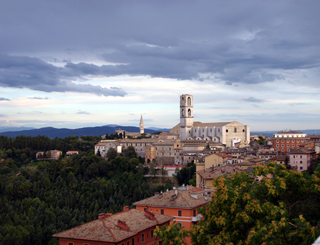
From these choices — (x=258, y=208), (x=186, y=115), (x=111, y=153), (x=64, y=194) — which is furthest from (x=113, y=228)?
(x=186, y=115)

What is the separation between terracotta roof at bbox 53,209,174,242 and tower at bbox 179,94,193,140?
64.6 metres

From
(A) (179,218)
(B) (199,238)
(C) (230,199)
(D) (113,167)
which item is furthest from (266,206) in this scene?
(D) (113,167)

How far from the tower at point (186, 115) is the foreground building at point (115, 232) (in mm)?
64755

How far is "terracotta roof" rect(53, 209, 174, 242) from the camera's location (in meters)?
18.0

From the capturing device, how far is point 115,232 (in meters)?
18.4

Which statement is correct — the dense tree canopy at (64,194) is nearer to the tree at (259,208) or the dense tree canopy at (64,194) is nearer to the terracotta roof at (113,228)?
the terracotta roof at (113,228)

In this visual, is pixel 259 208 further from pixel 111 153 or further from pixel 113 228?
pixel 111 153

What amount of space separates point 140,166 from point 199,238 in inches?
2133

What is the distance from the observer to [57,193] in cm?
5975

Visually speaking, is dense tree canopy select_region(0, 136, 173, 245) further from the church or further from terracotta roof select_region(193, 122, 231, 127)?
terracotta roof select_region(193, 122, 231, 127)

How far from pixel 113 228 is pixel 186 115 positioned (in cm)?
6794

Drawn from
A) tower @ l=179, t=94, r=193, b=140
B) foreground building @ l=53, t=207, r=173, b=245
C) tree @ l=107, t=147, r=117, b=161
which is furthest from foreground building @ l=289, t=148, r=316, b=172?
tower @ l=179, t=94, r=193, b=140

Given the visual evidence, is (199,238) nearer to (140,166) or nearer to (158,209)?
(158,209)

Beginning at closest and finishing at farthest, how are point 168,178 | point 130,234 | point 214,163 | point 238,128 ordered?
1. point 130,234
2. point 214,163
3. point 168,178
4. point 238,128
